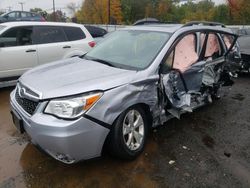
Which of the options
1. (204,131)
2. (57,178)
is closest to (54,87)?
(57,178)

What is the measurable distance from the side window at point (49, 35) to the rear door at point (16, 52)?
17 cm

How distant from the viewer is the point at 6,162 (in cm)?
337

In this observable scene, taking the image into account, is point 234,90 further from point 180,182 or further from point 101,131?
point 101,131

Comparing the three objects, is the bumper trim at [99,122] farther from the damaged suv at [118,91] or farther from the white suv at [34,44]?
the white suv at [34,44]

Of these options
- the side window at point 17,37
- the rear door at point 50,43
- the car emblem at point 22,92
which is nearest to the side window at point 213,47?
the car emblem at point 22,92

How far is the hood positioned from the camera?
2.93 m

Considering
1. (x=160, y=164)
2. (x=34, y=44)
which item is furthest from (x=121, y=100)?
(x=34, y=44)

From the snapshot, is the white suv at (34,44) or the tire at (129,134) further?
the white suv at (34,44)

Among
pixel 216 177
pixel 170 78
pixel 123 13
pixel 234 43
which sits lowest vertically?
pixel 216 177

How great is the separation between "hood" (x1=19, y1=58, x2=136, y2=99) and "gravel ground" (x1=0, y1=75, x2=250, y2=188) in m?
0.96

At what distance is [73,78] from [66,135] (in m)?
0.80

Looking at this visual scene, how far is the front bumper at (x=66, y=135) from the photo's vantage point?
2.73 meters

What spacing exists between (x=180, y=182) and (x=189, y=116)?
7.05 feet

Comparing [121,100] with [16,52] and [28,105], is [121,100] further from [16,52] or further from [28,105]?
[16,52]
